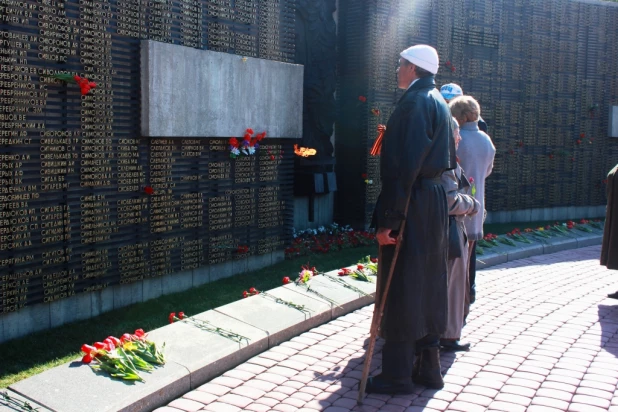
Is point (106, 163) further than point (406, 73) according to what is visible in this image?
Yes

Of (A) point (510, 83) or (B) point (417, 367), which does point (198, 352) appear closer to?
(B) point (417, 367)

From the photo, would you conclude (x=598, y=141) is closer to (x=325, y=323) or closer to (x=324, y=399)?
(x=325, y=323)

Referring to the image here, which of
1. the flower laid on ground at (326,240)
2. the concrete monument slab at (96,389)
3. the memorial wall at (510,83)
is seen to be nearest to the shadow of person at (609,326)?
the concrete monument slab at (96,389)

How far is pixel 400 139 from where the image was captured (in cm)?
461

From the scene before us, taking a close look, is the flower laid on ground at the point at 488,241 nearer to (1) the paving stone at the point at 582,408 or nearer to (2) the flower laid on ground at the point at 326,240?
(2) the flower laid on ground at the point at 326,240

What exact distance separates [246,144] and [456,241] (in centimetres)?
350

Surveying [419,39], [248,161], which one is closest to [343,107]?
[419,39]

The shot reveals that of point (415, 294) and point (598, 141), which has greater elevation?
point (598, 141)

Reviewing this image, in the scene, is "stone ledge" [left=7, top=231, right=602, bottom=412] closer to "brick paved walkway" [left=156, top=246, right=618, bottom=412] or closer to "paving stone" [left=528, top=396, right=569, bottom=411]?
"brick paved walkway" [left=156, top=246, right=618, bottom=412]

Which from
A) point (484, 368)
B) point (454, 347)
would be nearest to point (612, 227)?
point (454, 347)

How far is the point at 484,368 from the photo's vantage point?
5.29 meters

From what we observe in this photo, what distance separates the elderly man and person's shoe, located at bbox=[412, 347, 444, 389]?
0.50ft

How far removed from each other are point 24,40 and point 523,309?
5021 mm

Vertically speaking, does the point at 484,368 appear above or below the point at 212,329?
below
